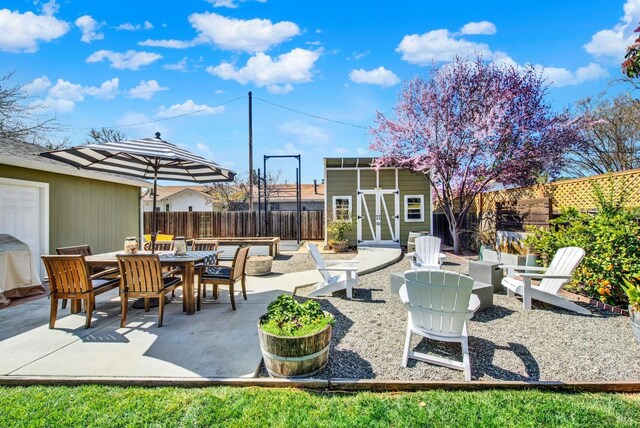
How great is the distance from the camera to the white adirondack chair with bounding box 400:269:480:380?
2.77m

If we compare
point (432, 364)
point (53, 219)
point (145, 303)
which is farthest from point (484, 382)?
point (53, 219)

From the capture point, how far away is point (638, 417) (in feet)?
6.57

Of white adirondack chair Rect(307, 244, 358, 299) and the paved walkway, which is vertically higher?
white adirondack chair Rect(307, 244, 358, 299)

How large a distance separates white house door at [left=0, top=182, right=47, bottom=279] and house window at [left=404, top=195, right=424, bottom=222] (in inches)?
405

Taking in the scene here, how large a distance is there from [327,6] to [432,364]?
28.4 feet

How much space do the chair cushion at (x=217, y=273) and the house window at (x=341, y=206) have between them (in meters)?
7.12

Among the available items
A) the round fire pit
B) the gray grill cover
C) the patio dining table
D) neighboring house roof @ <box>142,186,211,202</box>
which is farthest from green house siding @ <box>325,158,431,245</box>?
neighboring house roof @ <box>142,186,211,202</box>

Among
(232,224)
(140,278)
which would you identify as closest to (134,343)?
(140,278)

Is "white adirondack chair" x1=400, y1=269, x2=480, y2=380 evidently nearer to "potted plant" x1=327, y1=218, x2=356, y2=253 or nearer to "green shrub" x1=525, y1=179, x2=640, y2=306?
"green shrub" x1=525, y1=179, x2=640, y2=306

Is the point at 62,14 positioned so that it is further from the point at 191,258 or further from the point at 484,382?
the point at 484,382

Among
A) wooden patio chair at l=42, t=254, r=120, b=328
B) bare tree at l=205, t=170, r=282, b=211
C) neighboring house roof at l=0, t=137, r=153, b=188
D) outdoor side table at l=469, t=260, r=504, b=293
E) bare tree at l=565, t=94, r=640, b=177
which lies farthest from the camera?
bare tree at l=205, t=170, r=282, b=211

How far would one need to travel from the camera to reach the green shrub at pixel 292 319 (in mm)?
2551

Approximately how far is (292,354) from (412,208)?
9.95 meters

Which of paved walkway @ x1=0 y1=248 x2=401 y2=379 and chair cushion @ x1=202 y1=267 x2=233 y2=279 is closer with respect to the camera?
paved walkway @ x1=0 y1=248 x2=401 y2=379
